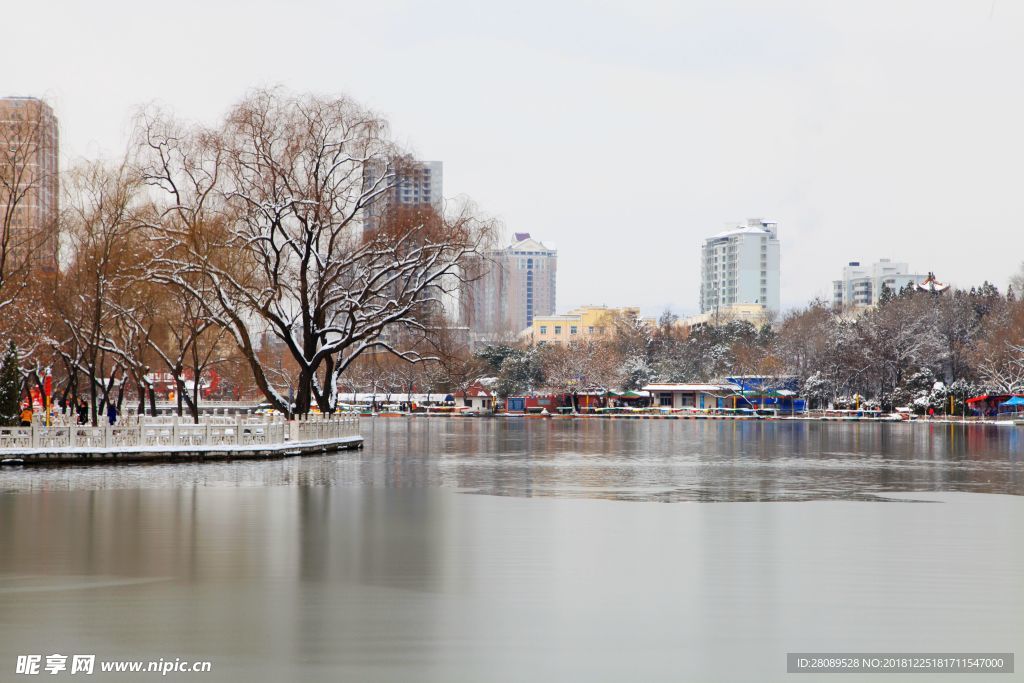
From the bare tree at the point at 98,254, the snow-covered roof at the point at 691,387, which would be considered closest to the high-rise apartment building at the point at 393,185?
the bare tree at the point at 98,254

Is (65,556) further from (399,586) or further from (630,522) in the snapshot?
(630,522)

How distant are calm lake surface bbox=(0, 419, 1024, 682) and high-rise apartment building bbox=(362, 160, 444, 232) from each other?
53.5ft

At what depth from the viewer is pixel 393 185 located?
37.8m

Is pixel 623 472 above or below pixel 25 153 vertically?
below

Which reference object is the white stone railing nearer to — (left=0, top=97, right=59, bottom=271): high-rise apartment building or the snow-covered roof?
(left=0, top=97, right=59, bottom=271): high-rise apartment building

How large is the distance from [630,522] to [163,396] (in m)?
104

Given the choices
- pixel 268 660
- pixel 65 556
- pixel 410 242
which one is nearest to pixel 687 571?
pixel 268 660

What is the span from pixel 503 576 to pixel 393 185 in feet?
89.9

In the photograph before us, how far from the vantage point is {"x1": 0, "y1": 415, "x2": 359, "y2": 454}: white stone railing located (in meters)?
29.3

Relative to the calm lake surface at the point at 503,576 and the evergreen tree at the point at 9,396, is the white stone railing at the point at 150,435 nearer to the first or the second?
the evergreen tree at the point at 9,396

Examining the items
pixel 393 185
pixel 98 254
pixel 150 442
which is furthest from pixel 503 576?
pixel 98 254

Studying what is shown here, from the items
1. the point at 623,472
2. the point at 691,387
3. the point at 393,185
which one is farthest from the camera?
the point at 691,387

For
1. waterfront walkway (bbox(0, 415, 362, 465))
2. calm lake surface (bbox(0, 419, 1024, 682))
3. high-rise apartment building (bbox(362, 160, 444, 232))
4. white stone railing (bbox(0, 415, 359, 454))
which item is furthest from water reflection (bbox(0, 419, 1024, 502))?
high-rise apartment building (bbox(362, 160, 444, 232))

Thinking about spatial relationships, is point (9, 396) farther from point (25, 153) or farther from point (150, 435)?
point (25, 153)
